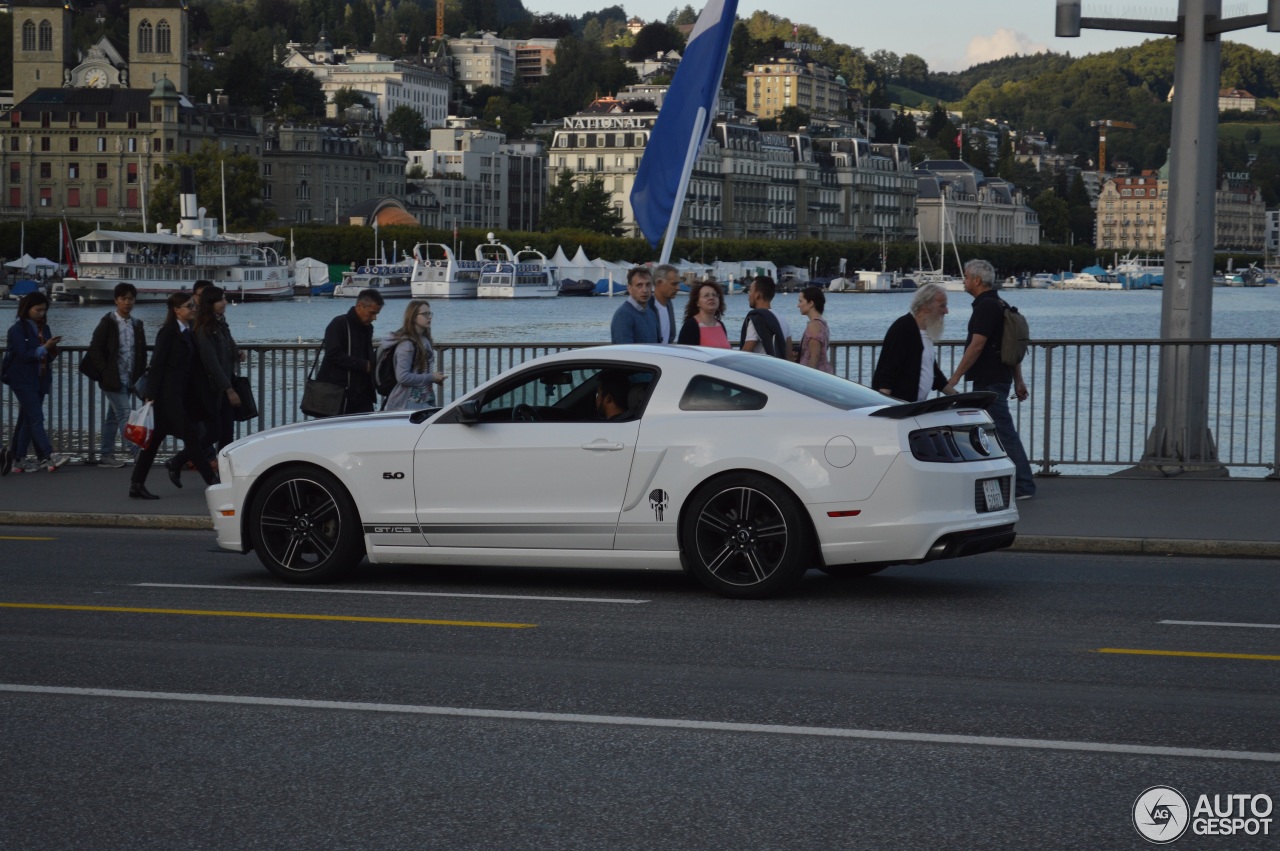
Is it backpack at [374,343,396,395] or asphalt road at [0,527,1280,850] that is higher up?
backpack at [374,343,396,395]

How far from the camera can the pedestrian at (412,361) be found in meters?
15.1

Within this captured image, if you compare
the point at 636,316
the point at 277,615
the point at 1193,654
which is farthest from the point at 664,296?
the point at 1193,654

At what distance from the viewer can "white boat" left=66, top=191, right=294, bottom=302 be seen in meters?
135

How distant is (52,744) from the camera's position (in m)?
7.14

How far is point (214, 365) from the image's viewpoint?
16.6 meters

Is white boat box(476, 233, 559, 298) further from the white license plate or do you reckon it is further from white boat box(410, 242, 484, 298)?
Result: the white license plate

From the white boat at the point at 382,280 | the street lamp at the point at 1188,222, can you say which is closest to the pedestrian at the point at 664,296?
the street lamp at the point at 1188,222

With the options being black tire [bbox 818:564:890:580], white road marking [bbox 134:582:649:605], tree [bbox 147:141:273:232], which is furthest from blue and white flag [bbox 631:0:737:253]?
tree [bbox 147:141:273:232]

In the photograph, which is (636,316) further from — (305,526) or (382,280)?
(382,280)

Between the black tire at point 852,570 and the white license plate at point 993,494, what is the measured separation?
73 centimetres

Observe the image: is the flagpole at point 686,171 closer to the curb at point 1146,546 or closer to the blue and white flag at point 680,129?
the blue and white flag at point 680,129

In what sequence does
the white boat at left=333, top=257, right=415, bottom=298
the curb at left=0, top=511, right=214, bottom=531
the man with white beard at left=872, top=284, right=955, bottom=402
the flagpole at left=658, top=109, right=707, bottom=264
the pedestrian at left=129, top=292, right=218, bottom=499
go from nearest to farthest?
the man with white beard at left=872, top=284, right=955, bottom=402 → the curb at left=0, top=511, right=214, bottom=531 → the pedestrian at left=129, top=292, right=218, bottom=499 → the flagpole at left=658, top=109, right=707, bottom=264 → the white boat at left=333, top=257, right=415, bottom=298

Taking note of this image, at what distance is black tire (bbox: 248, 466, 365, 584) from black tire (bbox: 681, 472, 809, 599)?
2186mm

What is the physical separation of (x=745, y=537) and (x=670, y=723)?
3.43 meters
